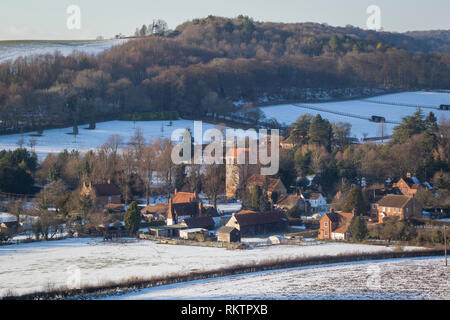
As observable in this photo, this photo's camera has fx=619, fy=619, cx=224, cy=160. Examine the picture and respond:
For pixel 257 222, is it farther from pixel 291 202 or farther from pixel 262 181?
pixel 262 181

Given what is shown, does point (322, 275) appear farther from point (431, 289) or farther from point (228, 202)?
point (228, 202)

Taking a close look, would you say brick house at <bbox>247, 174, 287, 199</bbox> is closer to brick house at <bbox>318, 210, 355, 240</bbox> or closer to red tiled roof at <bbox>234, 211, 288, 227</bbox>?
red tiled roof at <bbox>234, 211, 288, 227</bbox>

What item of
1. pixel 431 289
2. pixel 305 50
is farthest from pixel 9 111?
pixel 305 50

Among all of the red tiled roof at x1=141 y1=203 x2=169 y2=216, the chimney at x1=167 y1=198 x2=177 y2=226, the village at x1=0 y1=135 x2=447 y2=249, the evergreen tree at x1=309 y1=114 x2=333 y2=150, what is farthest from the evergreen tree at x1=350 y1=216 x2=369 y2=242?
the evergreen tree at x1=309 y1=114 x2=333 y2=150

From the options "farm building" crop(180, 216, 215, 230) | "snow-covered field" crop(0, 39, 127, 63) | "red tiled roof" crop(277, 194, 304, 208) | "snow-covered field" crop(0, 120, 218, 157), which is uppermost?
"snow-covered field" crop(0, 39, 127, 63)

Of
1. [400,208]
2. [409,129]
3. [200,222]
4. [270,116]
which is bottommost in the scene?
[200,222]

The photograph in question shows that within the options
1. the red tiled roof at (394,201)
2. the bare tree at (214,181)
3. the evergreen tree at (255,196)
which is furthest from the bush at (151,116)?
the red tiled roof at (394,201)

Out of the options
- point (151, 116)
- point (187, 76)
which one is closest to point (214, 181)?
point (151, 116)

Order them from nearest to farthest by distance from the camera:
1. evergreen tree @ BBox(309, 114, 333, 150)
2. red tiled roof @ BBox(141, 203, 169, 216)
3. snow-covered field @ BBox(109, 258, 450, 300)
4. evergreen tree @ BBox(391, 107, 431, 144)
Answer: snow-covered field @ BBox(109, 258, 450, 300)
red tiled roof @ BBox(141, 203, 169, 216)
evergreen tree @ BBox(391, 107, 431, 144)
evergreen tree @ BBox(309, 114, 333, 150)
